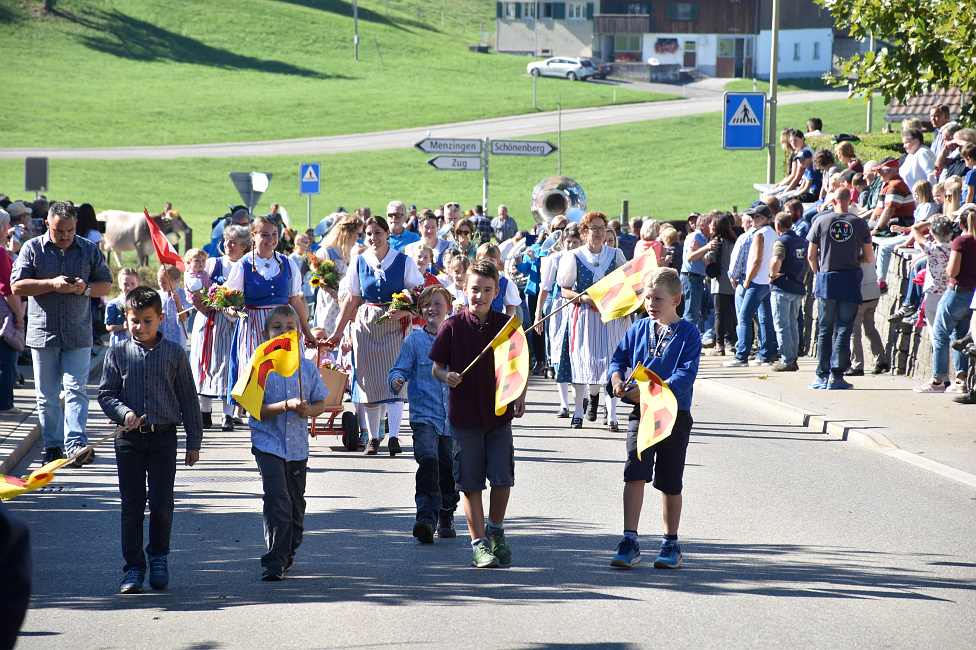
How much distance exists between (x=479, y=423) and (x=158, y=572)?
1919 mm

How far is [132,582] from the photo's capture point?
6113 mm

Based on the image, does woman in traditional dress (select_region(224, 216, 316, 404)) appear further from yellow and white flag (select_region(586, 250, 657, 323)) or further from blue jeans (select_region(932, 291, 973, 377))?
blue jeans (select_region(932, 291, 973, 377))

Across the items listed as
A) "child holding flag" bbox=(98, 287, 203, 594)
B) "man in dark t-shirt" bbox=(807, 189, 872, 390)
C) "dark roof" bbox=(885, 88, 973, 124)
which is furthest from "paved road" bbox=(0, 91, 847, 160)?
"child holding flag" bbox=(98, 287, 203, 594)

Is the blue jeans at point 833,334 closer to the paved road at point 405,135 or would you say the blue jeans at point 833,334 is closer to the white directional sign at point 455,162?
the white directional sign at point 455,162

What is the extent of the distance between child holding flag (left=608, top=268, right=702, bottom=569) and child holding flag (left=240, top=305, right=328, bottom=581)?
1.73 m

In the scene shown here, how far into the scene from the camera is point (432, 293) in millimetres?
8047

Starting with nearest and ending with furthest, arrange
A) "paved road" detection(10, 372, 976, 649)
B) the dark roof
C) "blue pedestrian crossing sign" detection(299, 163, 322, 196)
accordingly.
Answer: "paved road" detection(10, 372, 976, 649), the dark roof, "blue pedestrian crossing sign" detection(299, 163, 322, 196)

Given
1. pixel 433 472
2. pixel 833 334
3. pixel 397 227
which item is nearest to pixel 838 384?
pixel 833 334

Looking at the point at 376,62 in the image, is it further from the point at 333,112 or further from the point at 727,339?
the point at 727,339

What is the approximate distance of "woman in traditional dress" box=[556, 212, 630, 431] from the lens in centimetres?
1151

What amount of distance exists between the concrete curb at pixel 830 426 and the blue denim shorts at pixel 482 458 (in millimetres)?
4017

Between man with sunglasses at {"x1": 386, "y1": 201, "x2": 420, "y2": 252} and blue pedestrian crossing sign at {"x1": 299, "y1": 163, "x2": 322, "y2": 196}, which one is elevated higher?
blue pedestrian crossing sign at {"x1": 299, "y1": 163, "x2": 322, "y2": 196}

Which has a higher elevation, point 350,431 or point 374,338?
→ point 374,338

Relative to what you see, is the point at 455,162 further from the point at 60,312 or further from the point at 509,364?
the point at 509,364
